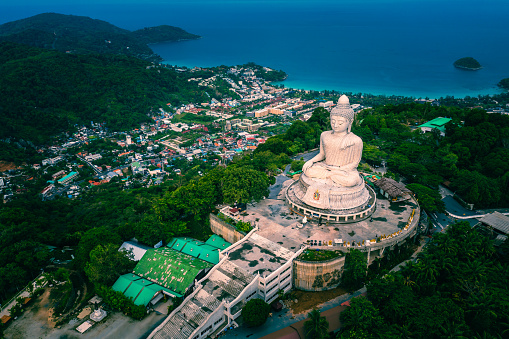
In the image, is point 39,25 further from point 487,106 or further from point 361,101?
point 487,106

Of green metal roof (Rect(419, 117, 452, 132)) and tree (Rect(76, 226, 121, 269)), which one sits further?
green metal roof (Rect(419, 117, 452, 132))

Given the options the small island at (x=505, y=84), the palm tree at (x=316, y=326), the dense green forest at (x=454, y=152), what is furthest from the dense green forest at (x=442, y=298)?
the small island at (x=505, y=84)

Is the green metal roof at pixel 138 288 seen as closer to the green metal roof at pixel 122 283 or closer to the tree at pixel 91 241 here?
the green metal roof at pixel 122 283

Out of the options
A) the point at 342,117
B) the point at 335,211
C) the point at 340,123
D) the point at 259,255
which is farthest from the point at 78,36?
the point at 259,255

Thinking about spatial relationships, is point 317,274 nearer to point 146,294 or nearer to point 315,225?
point 315,225

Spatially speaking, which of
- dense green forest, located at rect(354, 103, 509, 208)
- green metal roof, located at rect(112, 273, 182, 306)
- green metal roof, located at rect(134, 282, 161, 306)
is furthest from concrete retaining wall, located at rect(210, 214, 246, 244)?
dense green forest, located at rect(354, 103, 509, 208)

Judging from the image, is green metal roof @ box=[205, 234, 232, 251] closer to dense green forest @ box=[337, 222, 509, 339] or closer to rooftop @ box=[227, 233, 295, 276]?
rooftop @ box=[227, 233, 295, 276]
